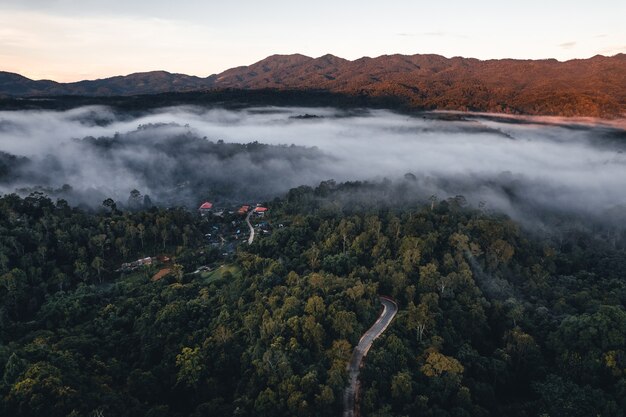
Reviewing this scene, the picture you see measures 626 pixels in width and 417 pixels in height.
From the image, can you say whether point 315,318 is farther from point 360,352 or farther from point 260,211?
point 260,211

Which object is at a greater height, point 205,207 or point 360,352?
point 360,352

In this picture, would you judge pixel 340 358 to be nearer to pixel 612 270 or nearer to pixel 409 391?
pixel 409 391

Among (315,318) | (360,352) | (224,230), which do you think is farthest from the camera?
(224,230)

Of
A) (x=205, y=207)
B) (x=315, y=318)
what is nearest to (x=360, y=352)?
(x=315, y=318)

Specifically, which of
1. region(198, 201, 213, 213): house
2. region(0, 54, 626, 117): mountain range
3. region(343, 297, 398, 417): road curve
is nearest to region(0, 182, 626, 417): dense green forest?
region(343, 297, 398, 417): road curve

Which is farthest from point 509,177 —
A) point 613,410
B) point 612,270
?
point 613,410

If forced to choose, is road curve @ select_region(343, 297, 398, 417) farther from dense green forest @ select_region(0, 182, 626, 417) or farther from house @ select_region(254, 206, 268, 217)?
house @ select_region(254, 206, 268, 217)
